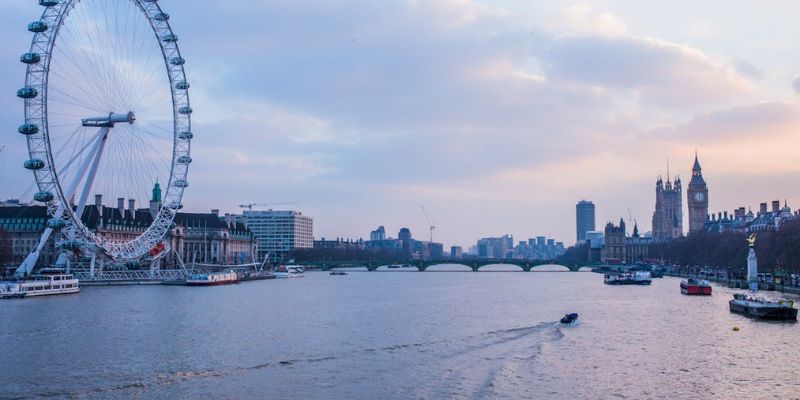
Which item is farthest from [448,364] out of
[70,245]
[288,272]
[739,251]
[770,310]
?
[288,272]

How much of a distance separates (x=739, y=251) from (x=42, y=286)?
273 ft

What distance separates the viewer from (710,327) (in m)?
45.6

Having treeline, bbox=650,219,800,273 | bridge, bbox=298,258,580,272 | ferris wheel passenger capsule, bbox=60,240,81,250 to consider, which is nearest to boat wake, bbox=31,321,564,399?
treeline, bbox=650,219,800,273

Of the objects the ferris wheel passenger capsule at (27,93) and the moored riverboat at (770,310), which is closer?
the moored riverboat at (770,310)

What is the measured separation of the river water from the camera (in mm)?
27266

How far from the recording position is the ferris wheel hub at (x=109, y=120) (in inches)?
2776

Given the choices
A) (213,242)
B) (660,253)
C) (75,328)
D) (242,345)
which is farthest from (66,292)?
(660,253)

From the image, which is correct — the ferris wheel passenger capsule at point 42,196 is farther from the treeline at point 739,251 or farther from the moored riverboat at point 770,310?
→ the treeline at point 739,251

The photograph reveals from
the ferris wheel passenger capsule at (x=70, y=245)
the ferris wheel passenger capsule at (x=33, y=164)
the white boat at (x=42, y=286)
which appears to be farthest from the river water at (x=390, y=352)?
the ferris wheel passenger capsule at (x=70, y=245)

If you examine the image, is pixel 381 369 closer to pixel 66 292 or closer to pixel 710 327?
pixel 710 327

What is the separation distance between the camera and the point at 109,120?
236 feet

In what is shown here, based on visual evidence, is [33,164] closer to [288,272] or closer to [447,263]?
[288,272]

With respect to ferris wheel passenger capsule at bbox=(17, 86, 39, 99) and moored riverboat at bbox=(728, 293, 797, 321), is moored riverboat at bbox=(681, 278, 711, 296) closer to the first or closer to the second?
moored riverboat at bbox=(728, 293, 797, 321)

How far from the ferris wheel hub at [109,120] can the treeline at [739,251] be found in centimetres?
6133
